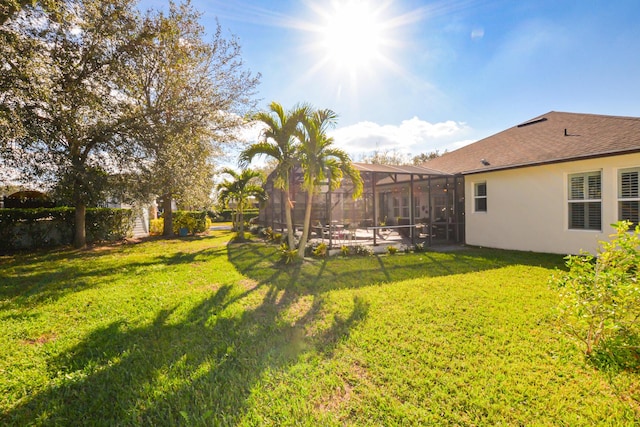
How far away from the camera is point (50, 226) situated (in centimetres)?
1234

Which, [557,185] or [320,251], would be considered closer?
[557,185]

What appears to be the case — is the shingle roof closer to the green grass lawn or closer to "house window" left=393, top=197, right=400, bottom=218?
"house window" left=393, top=197, right=400, bottom=218

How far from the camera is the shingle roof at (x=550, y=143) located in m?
8.25

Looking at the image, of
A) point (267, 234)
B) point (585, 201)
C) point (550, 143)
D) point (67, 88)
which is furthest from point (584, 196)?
point (67, 88)

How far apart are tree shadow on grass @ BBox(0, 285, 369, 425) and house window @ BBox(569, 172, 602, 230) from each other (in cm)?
878

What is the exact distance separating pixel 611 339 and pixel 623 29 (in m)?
11.3

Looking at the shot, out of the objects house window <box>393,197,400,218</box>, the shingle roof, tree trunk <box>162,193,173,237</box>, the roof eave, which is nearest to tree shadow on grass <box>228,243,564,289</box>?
the roof eave

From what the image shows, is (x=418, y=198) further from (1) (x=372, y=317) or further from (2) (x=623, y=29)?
(1) (x=372, y=317)

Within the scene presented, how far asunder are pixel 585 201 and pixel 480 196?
3403 millimetres

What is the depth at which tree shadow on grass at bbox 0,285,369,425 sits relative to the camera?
2385 mm

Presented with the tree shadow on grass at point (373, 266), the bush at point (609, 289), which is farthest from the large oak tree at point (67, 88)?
the bush at point (609, 289)

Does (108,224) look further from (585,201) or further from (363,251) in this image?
(585,201)

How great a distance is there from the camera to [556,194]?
9031mm

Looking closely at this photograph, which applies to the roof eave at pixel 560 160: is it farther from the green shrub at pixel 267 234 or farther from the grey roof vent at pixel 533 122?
the green shrub at pixel 267 234
